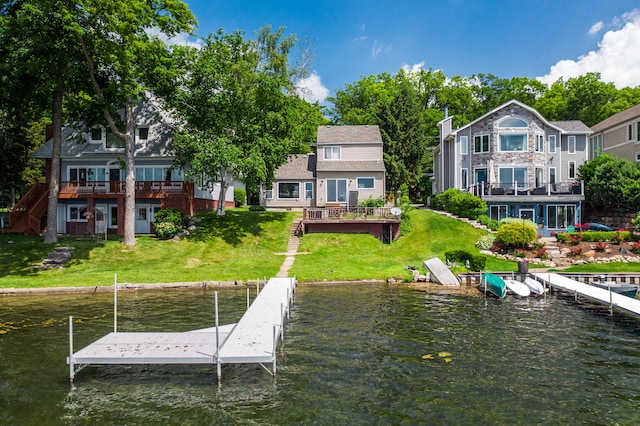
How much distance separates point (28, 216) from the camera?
36219 millimetres

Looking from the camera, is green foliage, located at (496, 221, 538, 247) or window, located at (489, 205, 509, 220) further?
window, located at (489, 205, 509, 220)

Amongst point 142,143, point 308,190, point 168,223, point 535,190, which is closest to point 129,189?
point 168,223

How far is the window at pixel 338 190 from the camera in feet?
151

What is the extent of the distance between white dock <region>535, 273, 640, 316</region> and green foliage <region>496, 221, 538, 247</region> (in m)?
5.53

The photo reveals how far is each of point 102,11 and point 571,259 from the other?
112ft

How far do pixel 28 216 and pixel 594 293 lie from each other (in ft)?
128

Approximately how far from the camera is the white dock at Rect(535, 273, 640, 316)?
19266 millimetres

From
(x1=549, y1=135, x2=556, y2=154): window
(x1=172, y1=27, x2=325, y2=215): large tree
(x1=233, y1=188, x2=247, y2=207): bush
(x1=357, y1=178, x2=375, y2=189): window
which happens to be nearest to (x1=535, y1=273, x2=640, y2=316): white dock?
(x1=172, y1=27, x2=325, y2=215): large tree

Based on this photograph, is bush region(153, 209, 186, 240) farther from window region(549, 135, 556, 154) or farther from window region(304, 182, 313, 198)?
window region(549, 135, 556, 154)

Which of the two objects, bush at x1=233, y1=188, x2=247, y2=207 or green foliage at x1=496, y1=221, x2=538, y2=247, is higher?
bush at x1=233, y1=188, x2=247, y2=207

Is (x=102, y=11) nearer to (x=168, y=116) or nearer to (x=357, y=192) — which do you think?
(x=168, y=116)

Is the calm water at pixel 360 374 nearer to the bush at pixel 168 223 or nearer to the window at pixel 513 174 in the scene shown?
the bush at pixel 168 223

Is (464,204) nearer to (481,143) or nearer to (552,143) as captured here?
(481,143)

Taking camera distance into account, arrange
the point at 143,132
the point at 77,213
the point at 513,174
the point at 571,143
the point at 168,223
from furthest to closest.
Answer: the point at 571,143
the point at 513,174
the point at 143,132
the point at 77,213
the point at 168,223
